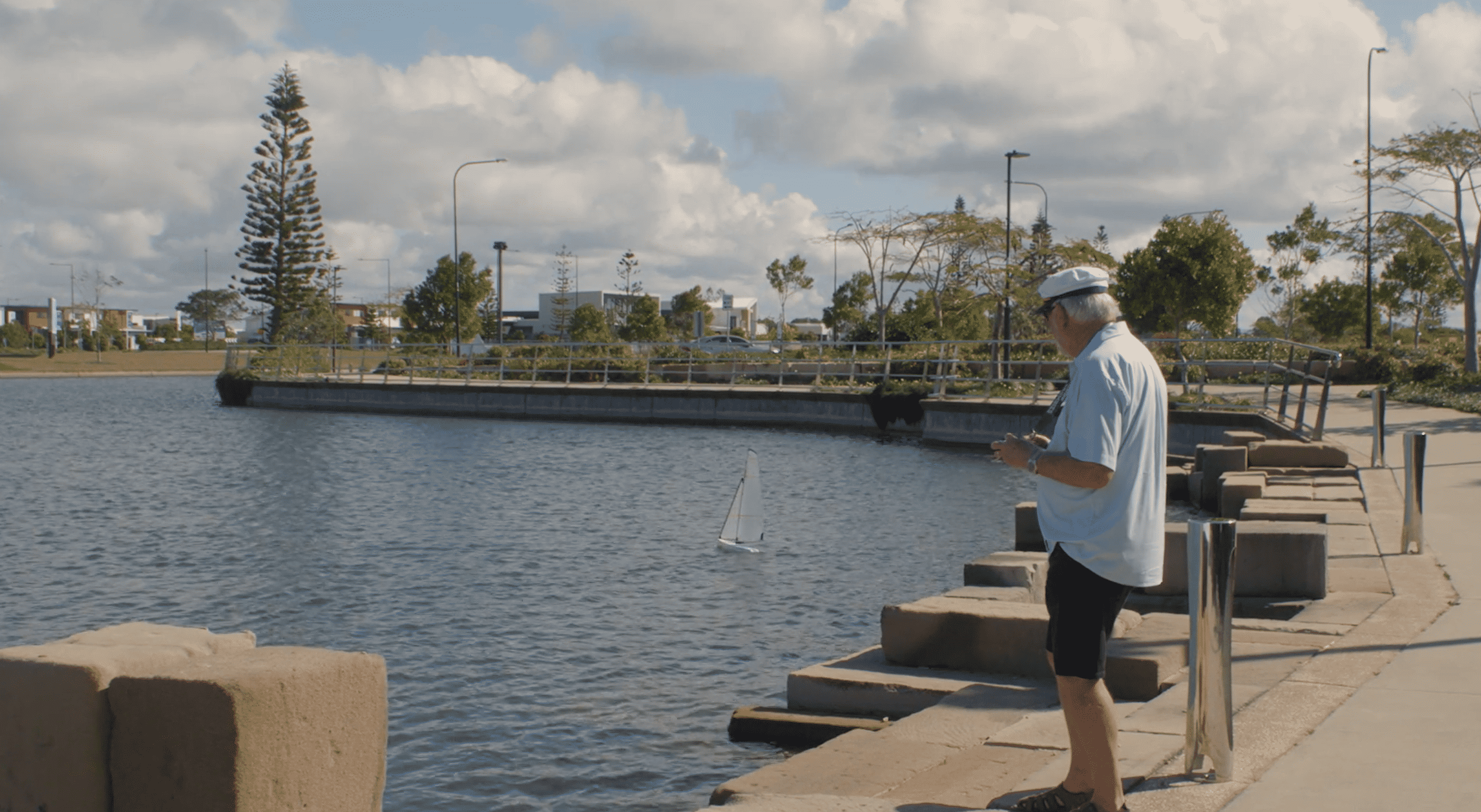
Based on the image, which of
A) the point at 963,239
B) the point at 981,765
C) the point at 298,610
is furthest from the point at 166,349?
the point at 981,765

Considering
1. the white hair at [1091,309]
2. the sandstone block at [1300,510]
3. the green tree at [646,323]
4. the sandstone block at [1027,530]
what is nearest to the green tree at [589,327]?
the green tree at [646,323]

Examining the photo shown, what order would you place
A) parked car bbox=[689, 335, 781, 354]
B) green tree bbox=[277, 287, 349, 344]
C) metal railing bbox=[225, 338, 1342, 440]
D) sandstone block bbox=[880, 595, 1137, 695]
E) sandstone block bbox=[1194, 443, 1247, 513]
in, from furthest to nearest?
green tree bbox=[277, 287, 349, 344], parked car bbox=[689, 335, 781, 354], metal railing bbox=[225, 338, 1342, 440], sandstone block bbox=[1194, 443, 1247, 513], sandstone block bbox=[880, 595, 1137, 695]

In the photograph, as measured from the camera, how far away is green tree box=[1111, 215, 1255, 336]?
146 ft

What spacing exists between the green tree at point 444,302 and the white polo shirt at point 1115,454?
3035 inches

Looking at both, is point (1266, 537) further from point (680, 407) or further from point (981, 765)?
point (680, 407)

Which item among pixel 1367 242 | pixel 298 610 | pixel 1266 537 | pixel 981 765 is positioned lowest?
pixel 298 610

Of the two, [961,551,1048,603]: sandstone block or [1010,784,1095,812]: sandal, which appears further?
[961,551,1048,603]: sandstone block

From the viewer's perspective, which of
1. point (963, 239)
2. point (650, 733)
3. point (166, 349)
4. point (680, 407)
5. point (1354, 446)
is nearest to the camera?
point (650, 733)

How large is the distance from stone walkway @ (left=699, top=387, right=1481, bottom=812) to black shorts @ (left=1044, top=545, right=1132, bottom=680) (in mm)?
604

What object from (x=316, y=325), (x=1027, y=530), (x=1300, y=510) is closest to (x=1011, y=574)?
(x=1300, y=510)

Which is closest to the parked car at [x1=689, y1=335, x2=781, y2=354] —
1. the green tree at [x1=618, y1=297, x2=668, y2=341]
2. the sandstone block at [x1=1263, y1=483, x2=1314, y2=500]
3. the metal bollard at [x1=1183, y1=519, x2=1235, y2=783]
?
the green tree at [x1=618, y1=297, x2=668, y2=341]

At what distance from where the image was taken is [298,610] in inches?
445

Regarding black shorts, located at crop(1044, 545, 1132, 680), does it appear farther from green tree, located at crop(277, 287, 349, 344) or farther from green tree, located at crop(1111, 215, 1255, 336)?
green tree, located at crop(277, 287, 349, 344)

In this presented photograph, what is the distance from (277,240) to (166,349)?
5981cm
